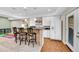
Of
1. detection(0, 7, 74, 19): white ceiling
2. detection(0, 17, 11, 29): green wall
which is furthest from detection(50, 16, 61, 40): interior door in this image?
detection(0, 17, 11, 29): green wall

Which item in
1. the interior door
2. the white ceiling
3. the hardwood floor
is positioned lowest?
the hardwood floor

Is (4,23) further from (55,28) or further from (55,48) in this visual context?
(55,28)

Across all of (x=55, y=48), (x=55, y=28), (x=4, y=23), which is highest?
(x=4, y=23)

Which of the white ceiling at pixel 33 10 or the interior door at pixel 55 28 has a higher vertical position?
the white ceiling at pixel 33 10

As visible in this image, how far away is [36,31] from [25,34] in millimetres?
640

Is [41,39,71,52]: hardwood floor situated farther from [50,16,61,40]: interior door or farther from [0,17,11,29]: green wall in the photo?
[0,17,11,29]: green wall

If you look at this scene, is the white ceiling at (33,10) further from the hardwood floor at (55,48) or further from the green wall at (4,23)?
the hardwood floor at (55,48)

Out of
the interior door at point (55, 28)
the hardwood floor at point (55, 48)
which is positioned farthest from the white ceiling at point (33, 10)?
the hardwood floor at point (55, 48)

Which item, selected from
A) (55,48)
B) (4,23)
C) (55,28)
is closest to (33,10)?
(4,23)

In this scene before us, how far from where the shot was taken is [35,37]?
5.71 metres

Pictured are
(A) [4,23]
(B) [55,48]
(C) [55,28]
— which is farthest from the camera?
(C) [55,28]

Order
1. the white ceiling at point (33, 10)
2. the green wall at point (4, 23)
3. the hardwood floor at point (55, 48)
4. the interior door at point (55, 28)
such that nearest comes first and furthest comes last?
the white ceiling at point (33, 10) < the hardwood floor at point (55, 48) < the green wall at point (4, 23) < the interior door at point (55, 28)
